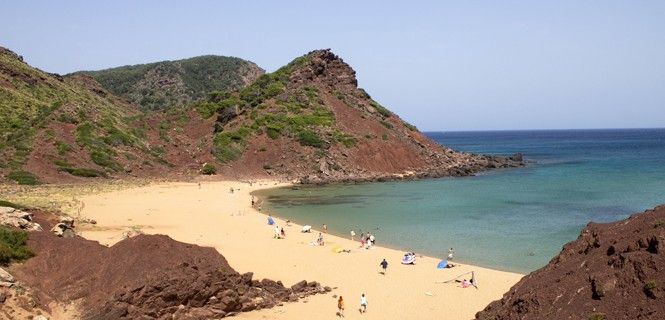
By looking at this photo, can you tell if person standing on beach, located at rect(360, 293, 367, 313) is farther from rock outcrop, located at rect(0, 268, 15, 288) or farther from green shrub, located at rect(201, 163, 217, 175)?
green shrub, located at rect(201, 163, 217, 175)

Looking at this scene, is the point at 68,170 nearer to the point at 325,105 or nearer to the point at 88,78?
the point at 325,105

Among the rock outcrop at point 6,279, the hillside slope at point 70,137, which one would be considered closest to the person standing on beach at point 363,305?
the rock outcrop at point 6,279

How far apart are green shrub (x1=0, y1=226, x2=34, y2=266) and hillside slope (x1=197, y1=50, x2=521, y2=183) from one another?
48.8 metres

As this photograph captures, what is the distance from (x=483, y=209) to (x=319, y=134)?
3540 cm

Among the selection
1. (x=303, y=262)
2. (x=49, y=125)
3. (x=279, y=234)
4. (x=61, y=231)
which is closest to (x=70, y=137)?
(x=49, y=125)

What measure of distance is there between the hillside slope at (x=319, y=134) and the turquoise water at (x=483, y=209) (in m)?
8.29

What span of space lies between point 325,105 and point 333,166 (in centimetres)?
1789

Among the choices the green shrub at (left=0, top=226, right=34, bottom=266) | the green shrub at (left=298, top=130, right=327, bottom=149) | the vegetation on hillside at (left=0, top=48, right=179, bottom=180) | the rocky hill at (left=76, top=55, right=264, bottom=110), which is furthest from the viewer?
the rocky hill at (left=76, top=55, right=264, bottom=110)

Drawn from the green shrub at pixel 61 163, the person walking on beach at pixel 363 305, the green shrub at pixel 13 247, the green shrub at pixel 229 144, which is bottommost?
the person walking on beach at pixel 363 305

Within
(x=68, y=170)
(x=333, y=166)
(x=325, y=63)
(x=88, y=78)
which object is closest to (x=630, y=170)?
(x=333, y=166)

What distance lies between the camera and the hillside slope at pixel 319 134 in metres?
71.6

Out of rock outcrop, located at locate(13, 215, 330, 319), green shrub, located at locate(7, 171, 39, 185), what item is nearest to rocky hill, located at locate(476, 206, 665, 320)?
rock outcrop, located at locate(13, 215, 330, 319)

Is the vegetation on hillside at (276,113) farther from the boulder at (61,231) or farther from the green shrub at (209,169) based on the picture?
the boulder at (61,231)

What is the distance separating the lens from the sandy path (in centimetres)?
1980
